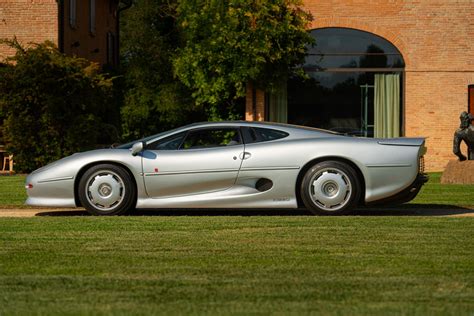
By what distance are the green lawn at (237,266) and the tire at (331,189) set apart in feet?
1.98

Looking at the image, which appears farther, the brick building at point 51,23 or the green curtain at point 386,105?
the green curtain at point 386,105

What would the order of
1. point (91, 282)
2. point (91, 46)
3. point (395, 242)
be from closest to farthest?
point (91, 282)
point (395, 242)
point (91, 46)

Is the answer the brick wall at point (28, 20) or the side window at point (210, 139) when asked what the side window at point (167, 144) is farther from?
the brick wall at point (28, 20)

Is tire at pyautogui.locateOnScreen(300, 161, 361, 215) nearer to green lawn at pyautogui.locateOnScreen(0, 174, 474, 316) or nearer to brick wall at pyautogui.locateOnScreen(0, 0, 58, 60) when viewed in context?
green lawn at pyautogui.locateOnScreen(0, 174, 474, 316)

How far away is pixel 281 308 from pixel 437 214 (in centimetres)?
683

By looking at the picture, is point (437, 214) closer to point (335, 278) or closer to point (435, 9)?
point (335, 278)

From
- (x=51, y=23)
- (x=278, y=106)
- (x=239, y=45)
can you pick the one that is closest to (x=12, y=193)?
(x=239, y=45)

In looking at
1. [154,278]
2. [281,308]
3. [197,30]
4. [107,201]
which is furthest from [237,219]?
[197,30]

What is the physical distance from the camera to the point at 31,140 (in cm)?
2516

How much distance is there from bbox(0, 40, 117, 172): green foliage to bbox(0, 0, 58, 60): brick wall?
1.90m

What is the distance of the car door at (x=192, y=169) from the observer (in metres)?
11.2

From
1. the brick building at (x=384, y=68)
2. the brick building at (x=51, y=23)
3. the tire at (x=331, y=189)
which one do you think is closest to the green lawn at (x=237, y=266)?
the tire at (x=331, y=189)

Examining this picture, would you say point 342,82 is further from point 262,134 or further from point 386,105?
point 262,134

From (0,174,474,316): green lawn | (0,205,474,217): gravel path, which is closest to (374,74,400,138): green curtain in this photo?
(0,205,474,217): gravel path
